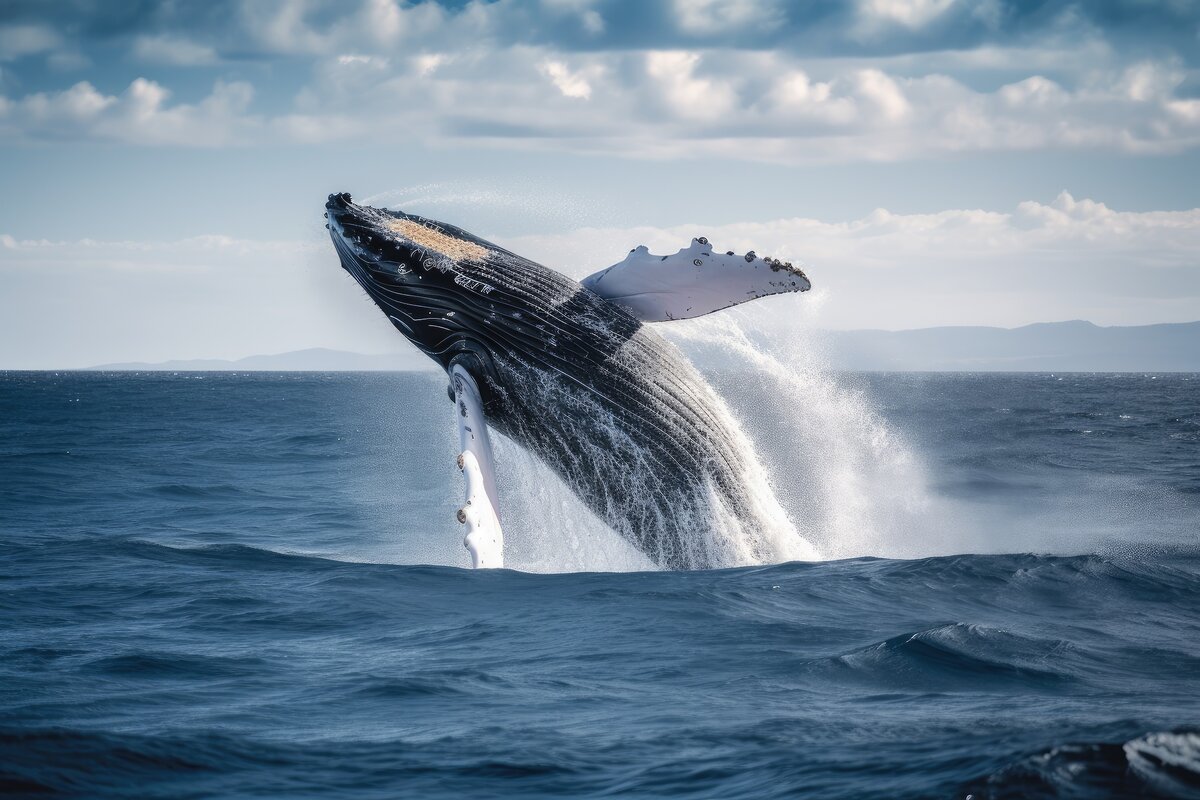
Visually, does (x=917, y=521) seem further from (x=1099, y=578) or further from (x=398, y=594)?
(x=398, y=594)

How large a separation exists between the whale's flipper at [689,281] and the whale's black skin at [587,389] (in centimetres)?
20

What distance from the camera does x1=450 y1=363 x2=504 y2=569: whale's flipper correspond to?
840cm

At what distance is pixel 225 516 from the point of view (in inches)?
719

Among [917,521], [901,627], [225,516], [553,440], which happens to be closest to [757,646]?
[901,627]

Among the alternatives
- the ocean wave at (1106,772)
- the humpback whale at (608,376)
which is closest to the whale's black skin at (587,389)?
the humpback whale at (608,376)

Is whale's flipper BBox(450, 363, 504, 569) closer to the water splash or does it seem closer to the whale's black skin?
the whale's black skin

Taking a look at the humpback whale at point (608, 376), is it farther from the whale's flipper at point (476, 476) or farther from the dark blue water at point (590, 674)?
the dark blue water at point (590, 674)

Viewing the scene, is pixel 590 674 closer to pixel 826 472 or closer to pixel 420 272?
pixel 420 272

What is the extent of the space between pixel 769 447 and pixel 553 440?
23.3 meters

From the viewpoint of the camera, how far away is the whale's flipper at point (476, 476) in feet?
27.6

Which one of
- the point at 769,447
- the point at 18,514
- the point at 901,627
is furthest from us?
the point at 769,447

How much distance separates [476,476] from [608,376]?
4.95 ft

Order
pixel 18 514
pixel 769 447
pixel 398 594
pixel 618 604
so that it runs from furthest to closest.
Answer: pixel 769 447, pixel 18 514, pixel 398 594, pixel 618 604

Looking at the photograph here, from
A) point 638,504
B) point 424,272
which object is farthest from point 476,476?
point 424,272
